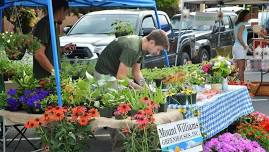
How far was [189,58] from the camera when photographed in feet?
47.6

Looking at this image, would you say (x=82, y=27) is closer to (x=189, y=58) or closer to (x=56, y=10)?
(x=189, y=58)

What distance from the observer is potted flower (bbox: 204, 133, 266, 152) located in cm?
523

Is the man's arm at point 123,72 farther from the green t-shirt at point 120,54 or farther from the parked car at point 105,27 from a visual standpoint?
the parked car at point 105,27

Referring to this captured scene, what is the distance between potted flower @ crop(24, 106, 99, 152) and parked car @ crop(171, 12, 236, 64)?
939cm

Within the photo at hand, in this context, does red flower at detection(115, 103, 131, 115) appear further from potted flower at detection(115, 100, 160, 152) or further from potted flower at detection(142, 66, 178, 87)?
potted flower at detection(142, 66, 178, 87)

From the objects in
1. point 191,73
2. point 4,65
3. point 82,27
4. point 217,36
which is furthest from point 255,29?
point 4,65

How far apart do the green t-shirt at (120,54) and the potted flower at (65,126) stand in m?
0.92

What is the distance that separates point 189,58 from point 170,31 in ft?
4.02

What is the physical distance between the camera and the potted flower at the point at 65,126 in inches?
175

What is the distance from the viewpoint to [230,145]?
5277 millimetres

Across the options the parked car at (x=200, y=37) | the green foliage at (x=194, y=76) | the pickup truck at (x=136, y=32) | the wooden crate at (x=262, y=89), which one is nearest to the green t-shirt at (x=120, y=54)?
the green foliage at (x=194, y=76)

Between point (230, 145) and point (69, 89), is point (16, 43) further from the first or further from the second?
point (230, 145)

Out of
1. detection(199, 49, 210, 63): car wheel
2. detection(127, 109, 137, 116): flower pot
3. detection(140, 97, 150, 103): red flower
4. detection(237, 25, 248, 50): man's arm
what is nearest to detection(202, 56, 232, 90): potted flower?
detection(140, 97, 150, 103): red flower

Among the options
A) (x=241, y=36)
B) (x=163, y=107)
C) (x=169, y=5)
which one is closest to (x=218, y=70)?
(x=163, y=107)
